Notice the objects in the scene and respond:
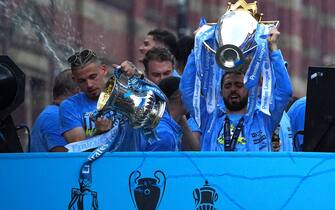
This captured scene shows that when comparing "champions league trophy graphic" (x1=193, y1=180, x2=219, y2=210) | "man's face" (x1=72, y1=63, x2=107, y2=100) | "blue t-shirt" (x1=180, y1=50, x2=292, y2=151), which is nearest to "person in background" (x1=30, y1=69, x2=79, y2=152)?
"man's face" (x1=72, y1=63, x2=107, y2=100)

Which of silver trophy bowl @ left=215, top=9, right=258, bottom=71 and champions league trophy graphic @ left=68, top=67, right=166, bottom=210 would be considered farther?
silver trophy bowl @ left=215, top=9, right=258, bottom=71

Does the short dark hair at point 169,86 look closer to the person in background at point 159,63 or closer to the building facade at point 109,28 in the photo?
the building facade at point 109,28

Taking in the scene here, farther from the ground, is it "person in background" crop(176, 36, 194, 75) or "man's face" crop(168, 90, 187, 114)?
"person in background" crop(176, 36, 194, 75)

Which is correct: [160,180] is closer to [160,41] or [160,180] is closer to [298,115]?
[298,115]

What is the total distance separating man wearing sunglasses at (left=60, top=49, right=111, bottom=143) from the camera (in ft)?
21.0

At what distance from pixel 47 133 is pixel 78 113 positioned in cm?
44

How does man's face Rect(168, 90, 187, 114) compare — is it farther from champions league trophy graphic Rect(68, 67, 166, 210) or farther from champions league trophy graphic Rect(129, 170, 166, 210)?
champions league trophy graphic Rect(129, 170, 166, 210)

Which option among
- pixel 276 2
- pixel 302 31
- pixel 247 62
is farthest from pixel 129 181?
pixel 302 31

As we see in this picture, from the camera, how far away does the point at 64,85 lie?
735 centimetres

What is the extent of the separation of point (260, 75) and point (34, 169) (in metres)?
1.28

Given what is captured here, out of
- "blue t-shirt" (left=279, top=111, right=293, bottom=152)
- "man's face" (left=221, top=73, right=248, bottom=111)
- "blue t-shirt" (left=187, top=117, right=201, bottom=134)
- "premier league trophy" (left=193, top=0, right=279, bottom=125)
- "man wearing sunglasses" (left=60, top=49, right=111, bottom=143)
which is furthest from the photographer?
"man wearing sunglasses" (left=60, top=49, right=111, bottom=143)

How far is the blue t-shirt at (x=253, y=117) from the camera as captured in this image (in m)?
5.58

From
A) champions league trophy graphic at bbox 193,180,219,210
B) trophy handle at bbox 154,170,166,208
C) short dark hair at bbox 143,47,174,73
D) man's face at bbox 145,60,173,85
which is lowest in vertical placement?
champions league trophy graphic at bbox 193,180,219,210

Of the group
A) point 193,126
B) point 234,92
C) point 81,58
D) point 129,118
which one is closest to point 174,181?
point 129,118
